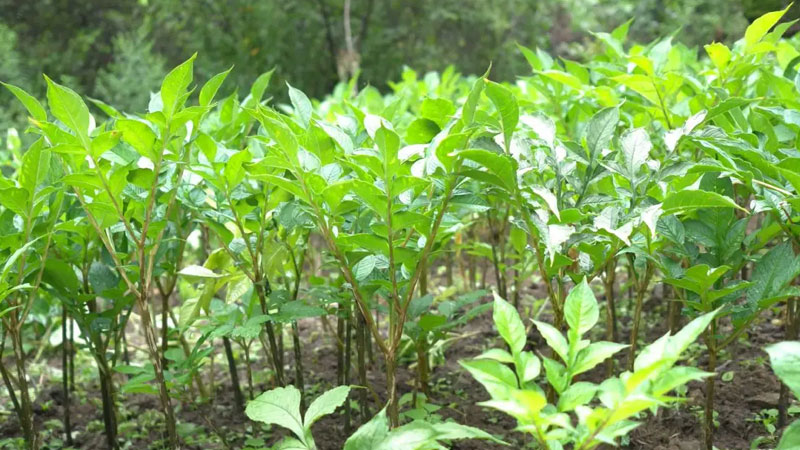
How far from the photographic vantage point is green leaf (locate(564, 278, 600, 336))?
1.25 metres

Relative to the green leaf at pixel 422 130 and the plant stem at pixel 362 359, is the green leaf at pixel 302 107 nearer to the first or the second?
the green leaf at pixel 422 130

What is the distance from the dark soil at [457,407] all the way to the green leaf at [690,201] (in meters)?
0.73

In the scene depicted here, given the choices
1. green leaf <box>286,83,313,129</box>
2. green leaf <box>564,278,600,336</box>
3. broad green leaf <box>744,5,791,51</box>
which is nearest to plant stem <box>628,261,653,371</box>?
green leaf <box>564,278,600,336</box>

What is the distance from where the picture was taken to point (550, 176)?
1.92 m

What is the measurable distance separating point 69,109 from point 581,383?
108 centimetres

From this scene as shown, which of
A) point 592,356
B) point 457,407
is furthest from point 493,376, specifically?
point 457,407

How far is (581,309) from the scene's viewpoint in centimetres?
127

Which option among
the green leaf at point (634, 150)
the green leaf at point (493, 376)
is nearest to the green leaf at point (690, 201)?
the green leaf at point (634, 150)

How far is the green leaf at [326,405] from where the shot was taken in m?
1.35

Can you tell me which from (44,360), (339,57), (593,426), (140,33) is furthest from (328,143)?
(339,57)

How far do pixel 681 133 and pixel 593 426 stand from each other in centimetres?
70

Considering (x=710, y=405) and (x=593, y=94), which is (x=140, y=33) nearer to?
(x=593, y=94)

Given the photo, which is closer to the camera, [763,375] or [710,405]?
[710,405]

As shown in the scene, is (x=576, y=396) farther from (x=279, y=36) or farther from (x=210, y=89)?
(x=279, y=36)
